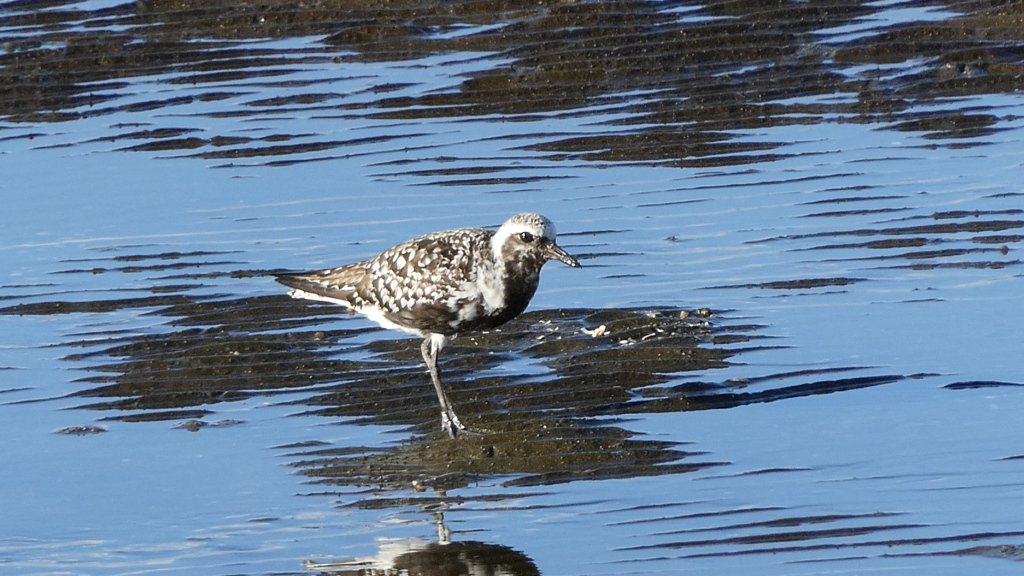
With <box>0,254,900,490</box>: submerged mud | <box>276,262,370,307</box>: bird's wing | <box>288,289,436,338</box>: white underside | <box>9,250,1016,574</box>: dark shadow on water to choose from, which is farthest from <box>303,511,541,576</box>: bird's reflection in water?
<box>276,262,370,307</box>: bird's wing

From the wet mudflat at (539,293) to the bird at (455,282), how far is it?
40 centimetres

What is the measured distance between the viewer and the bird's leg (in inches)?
346

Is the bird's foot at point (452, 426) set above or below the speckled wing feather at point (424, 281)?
below

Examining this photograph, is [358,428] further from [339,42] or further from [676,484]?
[339,42]

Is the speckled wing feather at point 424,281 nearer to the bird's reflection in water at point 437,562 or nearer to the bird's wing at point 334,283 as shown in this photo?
the bird's wing at point 334,283

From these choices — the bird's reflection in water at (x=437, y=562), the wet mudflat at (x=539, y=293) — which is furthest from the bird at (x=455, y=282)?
the bird's reflection in water at (x=437, y=562)

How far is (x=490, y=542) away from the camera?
7.27 meters

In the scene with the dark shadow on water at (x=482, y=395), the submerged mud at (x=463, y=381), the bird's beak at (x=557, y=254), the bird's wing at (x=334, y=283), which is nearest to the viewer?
the dark shadow on water at (x=482, y=395)

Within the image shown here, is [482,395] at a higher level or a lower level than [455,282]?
lower

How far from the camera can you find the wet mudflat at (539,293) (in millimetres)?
7504

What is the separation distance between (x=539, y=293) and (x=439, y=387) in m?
2.26

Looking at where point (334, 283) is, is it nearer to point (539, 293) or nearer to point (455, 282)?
point (455, 282)

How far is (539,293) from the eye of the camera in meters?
11.2

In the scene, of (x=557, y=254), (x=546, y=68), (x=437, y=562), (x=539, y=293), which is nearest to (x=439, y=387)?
(x=557, y=254)
